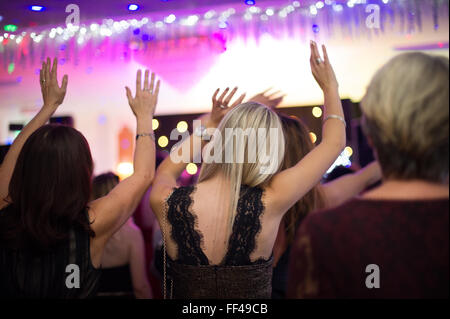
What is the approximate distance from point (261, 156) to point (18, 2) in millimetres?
2333

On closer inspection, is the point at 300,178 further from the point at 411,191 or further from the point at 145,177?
the point at 145,177

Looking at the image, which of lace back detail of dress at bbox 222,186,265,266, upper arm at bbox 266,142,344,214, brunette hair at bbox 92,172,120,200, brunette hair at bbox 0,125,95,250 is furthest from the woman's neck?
brunette hair at bbox 92,172,120,200

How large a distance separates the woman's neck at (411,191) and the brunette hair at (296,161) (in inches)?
28.3

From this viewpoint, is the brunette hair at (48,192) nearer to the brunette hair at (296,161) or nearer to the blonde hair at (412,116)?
the brunette hair at (296,161)

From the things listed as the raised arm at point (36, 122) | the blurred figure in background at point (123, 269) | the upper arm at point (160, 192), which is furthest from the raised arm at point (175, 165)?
the blurred figure in background at point (123, 269)

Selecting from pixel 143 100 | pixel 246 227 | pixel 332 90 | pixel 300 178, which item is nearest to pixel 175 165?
pixel 143 100

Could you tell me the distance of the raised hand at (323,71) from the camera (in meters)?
1.46

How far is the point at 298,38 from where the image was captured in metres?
3.35

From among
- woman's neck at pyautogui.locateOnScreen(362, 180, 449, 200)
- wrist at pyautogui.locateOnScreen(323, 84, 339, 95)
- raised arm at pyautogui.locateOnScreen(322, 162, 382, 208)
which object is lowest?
raised arm at pyautogui.locateOnScreen(322, 162, 382, 208)

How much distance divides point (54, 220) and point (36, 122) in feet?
1.65

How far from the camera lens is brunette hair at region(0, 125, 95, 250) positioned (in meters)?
1.27

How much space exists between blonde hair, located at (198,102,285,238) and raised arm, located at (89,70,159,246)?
10.0 inches

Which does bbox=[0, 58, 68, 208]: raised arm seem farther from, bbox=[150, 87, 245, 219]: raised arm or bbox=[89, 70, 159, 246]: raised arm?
bbox=[150, 87, 245, 219]: raised arm

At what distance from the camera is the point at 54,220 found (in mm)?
1280
